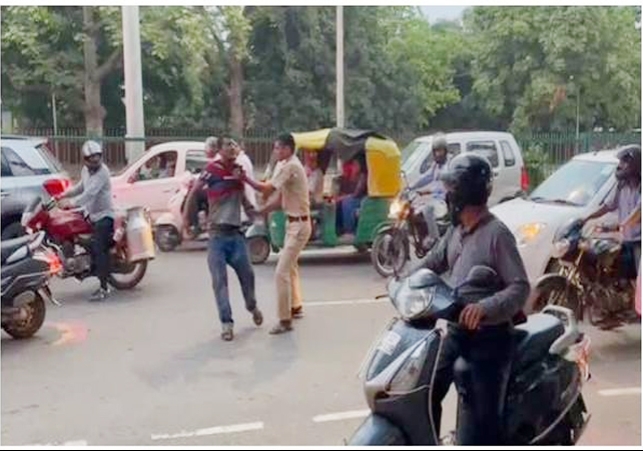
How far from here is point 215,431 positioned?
4656mm

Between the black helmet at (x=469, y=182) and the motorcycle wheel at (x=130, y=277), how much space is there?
596 cm

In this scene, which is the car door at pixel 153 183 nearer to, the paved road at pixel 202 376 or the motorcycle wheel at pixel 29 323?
the paved road at pixel 202 376

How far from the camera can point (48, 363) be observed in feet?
20.2

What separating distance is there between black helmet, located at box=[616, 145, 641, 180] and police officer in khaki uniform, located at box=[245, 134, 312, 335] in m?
2.54

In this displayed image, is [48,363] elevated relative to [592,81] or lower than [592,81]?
lower

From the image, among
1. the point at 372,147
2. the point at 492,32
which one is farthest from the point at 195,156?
the point at 492,32

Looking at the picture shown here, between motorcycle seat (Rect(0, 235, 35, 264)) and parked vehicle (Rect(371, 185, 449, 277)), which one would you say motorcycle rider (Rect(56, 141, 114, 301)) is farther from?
parked vehicle (Rect(371, 185, 449, 277))

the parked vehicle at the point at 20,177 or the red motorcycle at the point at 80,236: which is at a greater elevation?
the parked vehicle at the point at 20,177

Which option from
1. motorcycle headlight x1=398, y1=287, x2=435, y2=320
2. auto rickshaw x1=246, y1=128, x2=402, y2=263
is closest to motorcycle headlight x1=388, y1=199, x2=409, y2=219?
auto rickshaw x1=246, y1=128, x2=402, y2=263

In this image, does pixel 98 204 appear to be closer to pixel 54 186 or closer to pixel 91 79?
pixel 54 186

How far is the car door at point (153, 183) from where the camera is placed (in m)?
12.5

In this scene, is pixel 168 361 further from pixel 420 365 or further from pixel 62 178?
pixel 62 178

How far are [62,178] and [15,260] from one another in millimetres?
4306

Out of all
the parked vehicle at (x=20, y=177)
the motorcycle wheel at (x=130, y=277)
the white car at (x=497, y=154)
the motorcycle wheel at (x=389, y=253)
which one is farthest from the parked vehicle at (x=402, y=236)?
the parked vehicle at (x=20, y=177)
